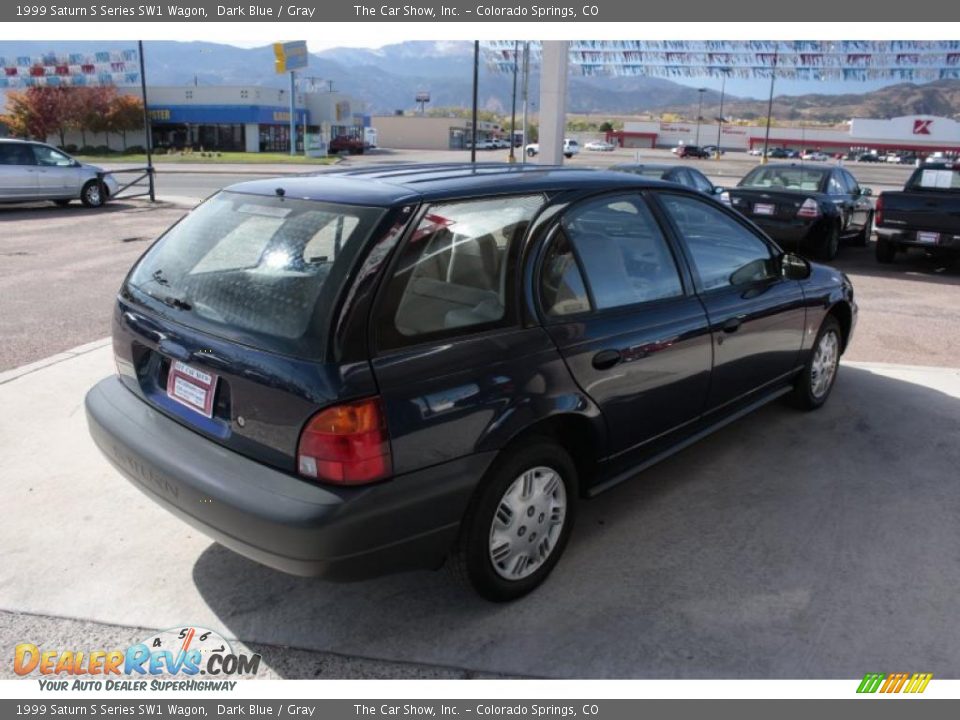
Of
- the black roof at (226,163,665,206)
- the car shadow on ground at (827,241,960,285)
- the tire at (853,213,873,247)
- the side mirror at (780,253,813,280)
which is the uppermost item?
the black roof at (226,163,665,206)

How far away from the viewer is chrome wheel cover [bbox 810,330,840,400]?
203 inches

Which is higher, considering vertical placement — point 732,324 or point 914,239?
point 732,324

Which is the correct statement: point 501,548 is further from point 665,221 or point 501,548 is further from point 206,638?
point 665,221

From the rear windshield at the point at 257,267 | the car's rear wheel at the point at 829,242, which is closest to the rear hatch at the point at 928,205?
the car's rear wheel at the point at 829,242

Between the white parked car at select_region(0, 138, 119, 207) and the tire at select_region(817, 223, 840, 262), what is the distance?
603 inches

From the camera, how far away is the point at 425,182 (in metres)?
3.11

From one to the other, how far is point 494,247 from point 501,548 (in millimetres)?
1174

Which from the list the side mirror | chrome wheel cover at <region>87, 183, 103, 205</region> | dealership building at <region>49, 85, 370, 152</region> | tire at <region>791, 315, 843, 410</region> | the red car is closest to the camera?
the side mirror

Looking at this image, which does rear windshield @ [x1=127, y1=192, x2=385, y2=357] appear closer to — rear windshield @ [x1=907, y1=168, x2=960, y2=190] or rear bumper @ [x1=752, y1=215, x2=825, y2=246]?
rear bumper @ [x1=752, y1=215, x2=825, y2=246]

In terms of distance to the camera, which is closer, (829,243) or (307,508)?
(307,508)

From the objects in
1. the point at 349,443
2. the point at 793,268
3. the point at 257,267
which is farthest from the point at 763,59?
the point at 349,443

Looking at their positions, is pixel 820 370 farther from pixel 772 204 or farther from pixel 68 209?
pixel 68 209

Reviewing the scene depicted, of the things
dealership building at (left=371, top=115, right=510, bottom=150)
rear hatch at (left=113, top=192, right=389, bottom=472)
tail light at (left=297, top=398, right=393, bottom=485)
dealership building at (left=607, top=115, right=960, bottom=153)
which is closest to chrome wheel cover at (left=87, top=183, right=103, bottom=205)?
rear hatch at (left=113, top=192, right=389, bottom=472)

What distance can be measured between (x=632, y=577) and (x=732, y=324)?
4.83 feet
